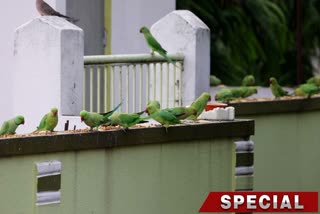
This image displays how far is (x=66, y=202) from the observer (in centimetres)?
1217

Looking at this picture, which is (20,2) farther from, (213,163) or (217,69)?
(217,69)

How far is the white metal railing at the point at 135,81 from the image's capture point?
14531 mm

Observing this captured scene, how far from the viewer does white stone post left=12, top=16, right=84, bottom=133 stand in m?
13.7

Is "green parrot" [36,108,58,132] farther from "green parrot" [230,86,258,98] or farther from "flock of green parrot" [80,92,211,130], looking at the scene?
"green parrot" [230,86,258,98]

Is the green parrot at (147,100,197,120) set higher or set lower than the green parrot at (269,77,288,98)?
lower

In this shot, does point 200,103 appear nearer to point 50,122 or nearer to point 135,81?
point 135,81

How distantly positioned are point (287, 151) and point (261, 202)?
1.63 meters

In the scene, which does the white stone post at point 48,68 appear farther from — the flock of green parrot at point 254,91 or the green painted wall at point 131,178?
the flock of green parrot at point 254,91

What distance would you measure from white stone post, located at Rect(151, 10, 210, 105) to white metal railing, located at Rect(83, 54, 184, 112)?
86 mm

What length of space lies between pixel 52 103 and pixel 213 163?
5.45ft

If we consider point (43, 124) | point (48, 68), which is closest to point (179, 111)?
point (48, 68)

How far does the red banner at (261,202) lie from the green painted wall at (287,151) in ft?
0.98

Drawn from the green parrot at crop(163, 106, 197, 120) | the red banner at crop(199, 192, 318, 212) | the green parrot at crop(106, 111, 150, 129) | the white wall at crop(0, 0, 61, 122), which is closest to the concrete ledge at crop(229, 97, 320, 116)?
the red banner at crop(199, 192, 318, 212)

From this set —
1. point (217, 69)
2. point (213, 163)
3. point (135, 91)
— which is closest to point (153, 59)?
point (135, 91)
